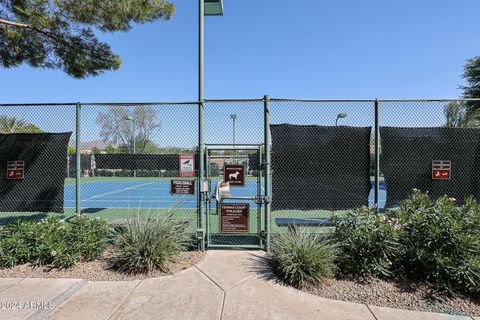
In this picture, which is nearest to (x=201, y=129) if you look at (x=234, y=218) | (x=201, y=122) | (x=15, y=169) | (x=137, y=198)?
(x=201, y=122)

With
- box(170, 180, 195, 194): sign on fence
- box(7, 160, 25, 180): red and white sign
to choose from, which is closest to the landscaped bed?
box(170, 180, 195, 194): sign on fence

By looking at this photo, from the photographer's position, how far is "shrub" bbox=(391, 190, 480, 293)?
144 inches

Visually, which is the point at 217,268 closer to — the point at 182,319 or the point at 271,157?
the point at 182,319

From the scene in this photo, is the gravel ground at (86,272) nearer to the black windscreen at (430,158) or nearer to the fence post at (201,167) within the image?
the fence post at (201,167)

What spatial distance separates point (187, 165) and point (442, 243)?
4.17 metres

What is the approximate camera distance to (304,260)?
419 cm

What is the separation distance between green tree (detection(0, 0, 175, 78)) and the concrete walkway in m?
4.42

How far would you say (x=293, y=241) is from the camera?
14.5ft

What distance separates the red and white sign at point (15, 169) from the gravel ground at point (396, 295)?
5.76 m

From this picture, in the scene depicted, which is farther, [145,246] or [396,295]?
[145,246]

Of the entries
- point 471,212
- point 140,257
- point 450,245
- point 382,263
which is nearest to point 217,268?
point 140,257

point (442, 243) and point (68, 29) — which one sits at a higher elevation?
point (68, 29)

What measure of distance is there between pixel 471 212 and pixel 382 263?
1.45 meters

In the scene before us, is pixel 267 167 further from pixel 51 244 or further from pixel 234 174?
pixel 51 244
